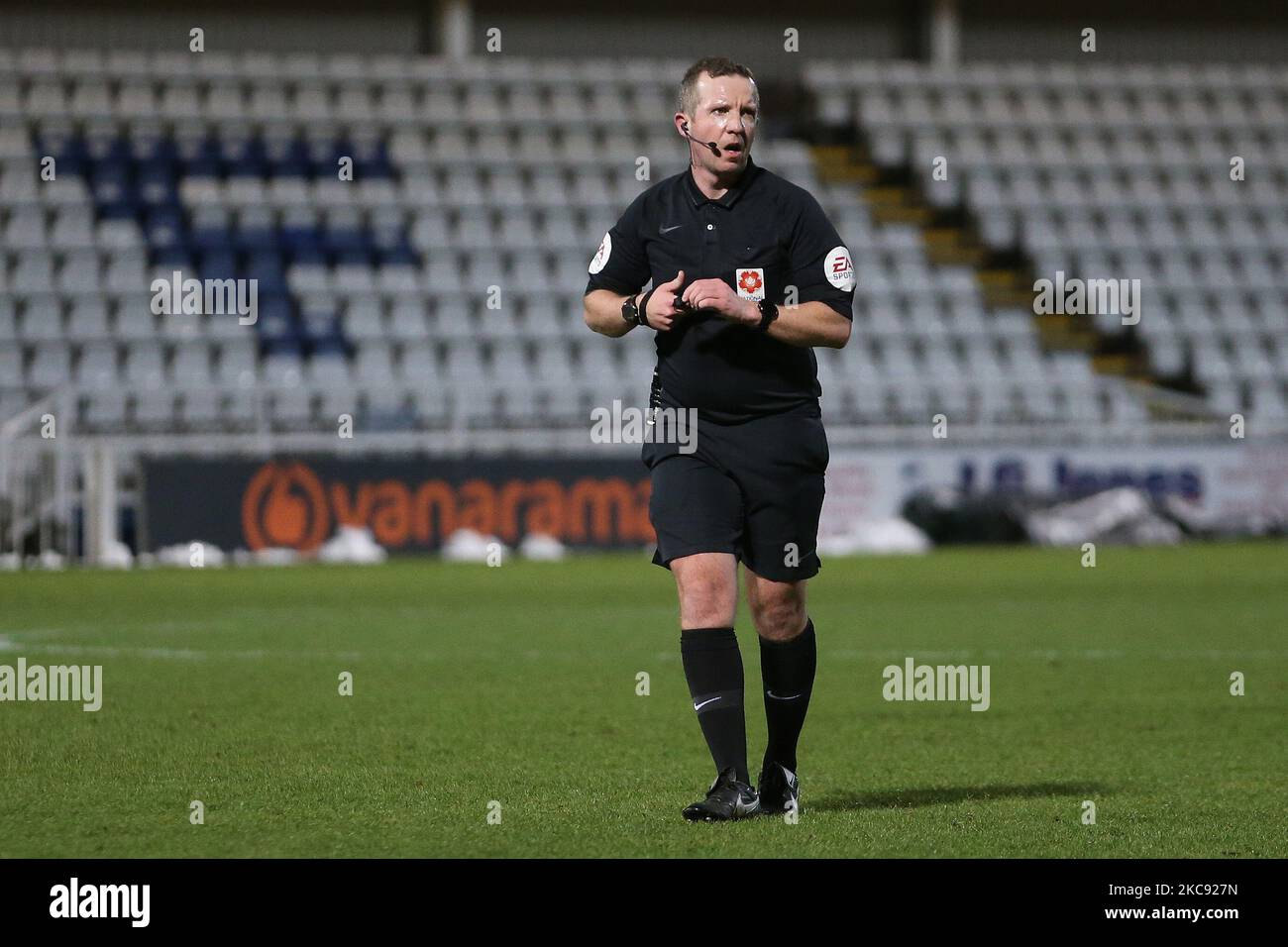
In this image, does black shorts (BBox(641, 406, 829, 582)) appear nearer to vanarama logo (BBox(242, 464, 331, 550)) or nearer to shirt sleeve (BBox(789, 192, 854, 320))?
shirt sleeve (BBox(789, 192, 854, 320))

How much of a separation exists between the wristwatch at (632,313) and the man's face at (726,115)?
0.44 metres

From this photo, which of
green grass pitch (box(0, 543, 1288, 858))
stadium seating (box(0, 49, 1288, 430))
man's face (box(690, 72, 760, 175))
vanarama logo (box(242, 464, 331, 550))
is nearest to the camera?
green grass pitch (box(0, 543, 1288, 858))

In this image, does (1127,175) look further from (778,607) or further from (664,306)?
(664,306)

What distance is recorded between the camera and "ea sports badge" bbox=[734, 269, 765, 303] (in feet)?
17.2

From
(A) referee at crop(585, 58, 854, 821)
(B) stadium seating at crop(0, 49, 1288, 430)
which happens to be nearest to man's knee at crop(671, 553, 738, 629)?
(A) referee at crop(585, 58, 854, 821)

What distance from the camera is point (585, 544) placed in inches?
832

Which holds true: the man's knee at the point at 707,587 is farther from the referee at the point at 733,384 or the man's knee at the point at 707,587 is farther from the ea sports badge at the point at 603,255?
the ea sports badge at the point at 603,255

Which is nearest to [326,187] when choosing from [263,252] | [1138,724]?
[263,252]

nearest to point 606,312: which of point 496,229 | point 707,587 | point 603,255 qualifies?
point 603,255

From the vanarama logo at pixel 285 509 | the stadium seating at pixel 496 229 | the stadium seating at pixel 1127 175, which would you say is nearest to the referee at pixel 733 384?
the vanarama logo at pixel 285 509

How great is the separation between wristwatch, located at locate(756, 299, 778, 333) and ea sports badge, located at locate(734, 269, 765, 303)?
0.20ft

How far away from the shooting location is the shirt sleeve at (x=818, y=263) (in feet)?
17.3
